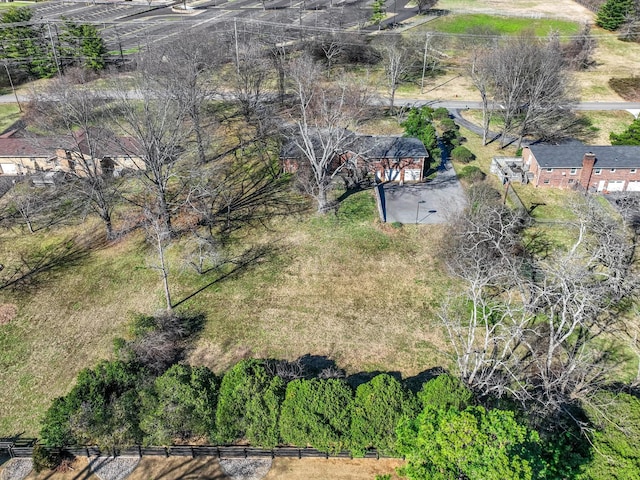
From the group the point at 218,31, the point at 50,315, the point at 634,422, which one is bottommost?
the point at 50,315

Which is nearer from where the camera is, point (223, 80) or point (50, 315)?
point (50, 315)

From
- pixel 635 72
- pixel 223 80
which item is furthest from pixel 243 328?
pixel 635 72

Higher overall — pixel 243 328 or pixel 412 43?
pixel 412 43

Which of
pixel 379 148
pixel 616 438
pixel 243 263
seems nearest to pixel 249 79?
pixel 379 148

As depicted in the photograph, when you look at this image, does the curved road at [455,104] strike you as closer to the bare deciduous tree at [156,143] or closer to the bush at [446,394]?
the bare deciduous tree at [156,143]

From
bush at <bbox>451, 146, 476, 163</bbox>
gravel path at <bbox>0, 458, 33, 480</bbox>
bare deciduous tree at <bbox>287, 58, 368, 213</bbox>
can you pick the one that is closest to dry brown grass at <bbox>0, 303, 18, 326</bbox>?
gravel path at <bbox>0, 458, 33, 480</bbox>

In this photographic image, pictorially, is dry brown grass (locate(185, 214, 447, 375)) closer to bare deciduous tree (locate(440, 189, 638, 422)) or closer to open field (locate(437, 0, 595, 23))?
bare deciduous tree (locate(440, 189, 638, 422))

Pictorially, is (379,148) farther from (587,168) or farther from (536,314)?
(536,314)

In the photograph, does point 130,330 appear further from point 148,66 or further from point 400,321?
point 148,66
